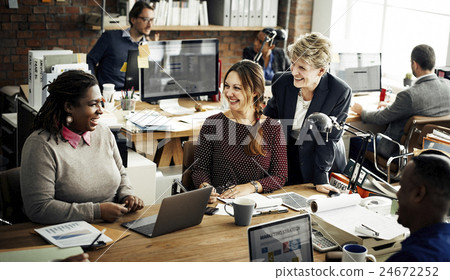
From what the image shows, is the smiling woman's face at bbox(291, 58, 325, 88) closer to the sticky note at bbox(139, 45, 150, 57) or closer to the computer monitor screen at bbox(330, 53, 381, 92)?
the sticky note at bbox(139, 45, 150, 57)

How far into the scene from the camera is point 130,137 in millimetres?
3361

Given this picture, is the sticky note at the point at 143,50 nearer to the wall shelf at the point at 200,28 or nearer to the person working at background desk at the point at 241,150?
the person working at background desk at the point at 241,150

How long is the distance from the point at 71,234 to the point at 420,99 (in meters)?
2.74

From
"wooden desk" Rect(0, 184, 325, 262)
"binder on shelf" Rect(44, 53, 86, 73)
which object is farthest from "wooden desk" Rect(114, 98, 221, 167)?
"wooden desk" Rect(0, 184, 325, 262)

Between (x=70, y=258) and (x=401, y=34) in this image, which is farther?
(x=401, y=34)

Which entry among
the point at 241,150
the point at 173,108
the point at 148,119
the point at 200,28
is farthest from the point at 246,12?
the point at 241,150

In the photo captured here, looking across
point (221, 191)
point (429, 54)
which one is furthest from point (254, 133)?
point (429, 54)

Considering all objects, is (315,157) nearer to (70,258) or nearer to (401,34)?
(70,258)

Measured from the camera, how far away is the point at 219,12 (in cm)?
569

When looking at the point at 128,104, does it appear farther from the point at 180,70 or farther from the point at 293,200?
the point at 293,200

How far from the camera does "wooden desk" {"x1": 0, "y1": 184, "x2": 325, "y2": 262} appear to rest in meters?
1.81

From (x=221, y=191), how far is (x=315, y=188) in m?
0.43

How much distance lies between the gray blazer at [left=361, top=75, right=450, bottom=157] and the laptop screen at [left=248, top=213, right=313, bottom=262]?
2343 mm

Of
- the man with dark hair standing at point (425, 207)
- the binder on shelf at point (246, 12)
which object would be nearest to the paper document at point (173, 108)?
the binder on shelf at point (246, 12)
